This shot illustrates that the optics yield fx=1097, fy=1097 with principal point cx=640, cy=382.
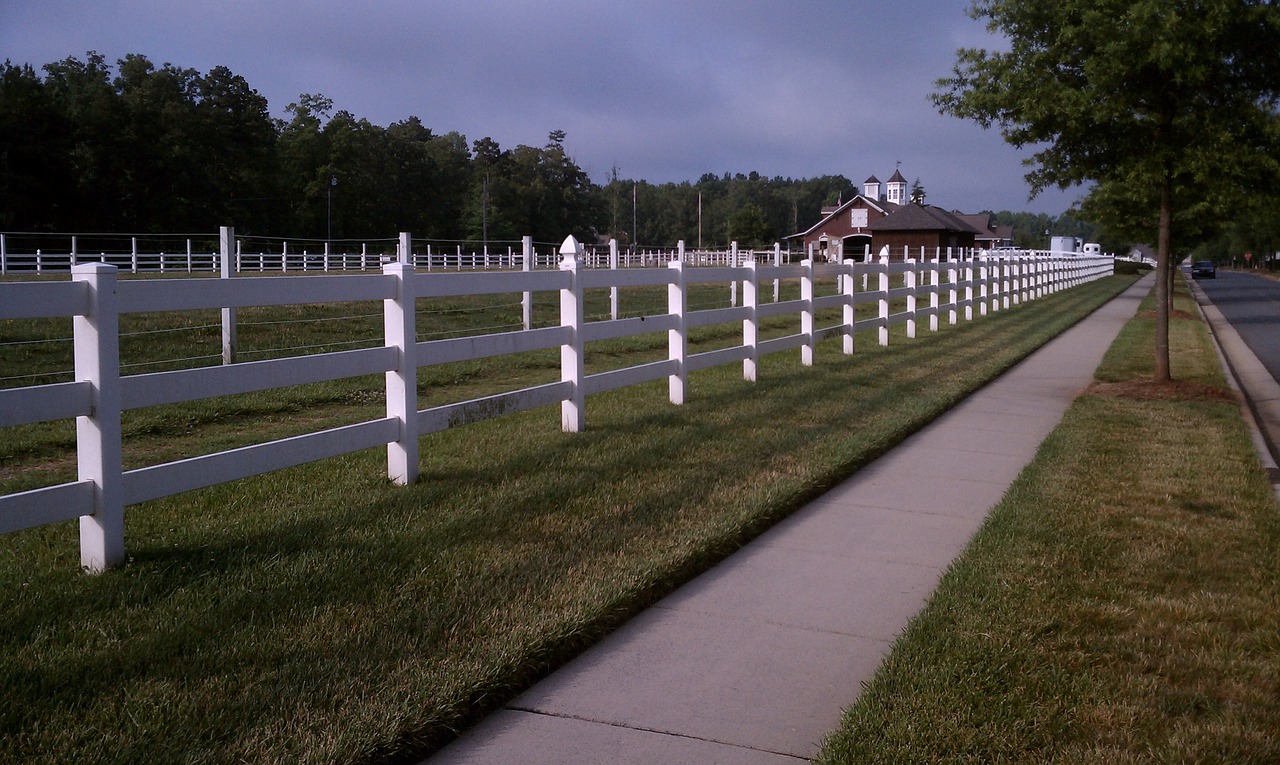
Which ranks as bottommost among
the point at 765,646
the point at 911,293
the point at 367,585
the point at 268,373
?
the point at 765,646

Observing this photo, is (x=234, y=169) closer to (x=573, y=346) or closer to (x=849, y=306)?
(x=849, y=306)

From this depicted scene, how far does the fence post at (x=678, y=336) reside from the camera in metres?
10.9

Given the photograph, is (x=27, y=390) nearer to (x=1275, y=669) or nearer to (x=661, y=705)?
(x=661, y=705)

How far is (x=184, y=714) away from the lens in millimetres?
3676

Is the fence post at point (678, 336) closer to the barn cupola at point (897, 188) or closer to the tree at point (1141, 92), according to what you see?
the tree at point (1141, 92)

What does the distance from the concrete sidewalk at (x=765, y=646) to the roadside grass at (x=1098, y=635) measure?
0.21m

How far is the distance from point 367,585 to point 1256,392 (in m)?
13.7

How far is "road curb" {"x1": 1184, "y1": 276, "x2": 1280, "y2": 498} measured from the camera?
32.3 feet

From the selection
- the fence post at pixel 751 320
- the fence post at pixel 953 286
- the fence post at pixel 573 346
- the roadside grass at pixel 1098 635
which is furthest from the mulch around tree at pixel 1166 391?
the fence post at pixel 953 286

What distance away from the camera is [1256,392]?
14.8 meters

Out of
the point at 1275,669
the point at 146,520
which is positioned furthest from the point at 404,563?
the point at 1275,669

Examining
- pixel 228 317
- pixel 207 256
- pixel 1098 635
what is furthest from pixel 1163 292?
pixel 207 256

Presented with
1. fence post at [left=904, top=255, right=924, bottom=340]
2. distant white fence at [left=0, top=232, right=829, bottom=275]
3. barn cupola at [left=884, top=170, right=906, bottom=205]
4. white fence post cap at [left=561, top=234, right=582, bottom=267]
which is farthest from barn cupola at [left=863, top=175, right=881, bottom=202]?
white fence post cap at [left=561, top=234, right=582, bottom=267]

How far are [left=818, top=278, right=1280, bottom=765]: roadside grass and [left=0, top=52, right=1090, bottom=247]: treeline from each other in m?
42.4
